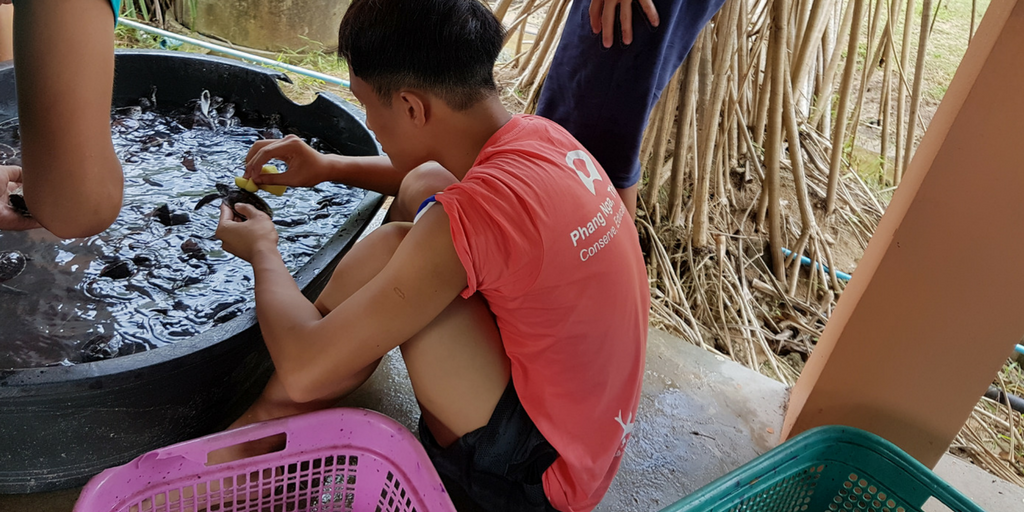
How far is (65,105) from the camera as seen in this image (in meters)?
0.93

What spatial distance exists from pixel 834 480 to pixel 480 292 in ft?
2.90

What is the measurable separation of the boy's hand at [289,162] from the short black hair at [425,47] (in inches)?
22.8

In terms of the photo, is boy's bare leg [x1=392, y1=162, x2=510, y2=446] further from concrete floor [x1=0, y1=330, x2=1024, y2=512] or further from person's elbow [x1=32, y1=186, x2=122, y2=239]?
person's elbow [x1=32, y1=186, x2=122, y2=239]

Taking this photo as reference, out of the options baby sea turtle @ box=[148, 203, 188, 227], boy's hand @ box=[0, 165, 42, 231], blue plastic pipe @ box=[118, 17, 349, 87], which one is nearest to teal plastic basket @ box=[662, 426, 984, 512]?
boy's hand @ box=[0, 165, 42, 231]

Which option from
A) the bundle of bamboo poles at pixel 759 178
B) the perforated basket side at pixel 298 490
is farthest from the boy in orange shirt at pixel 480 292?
the bundle of bamboo poles at pixel 759 178

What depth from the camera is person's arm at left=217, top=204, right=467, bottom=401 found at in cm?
109

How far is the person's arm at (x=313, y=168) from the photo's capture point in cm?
176

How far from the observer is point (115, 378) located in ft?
3.69

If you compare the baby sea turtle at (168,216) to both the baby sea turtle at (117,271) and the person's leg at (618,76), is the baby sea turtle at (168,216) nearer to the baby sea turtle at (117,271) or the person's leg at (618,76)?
the baby sea turtle at (117,271)

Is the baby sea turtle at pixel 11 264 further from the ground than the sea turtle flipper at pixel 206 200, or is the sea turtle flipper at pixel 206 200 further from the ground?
the sea turtle flipper at pixel 206 200

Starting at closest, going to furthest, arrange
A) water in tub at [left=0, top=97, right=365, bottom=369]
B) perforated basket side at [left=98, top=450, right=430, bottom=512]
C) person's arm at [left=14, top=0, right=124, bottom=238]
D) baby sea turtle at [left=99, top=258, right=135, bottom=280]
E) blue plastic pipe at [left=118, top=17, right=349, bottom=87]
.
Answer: person's arm at [left=14, top=0, right=124, bottom=238] < perforated basket side at [left=98, top=450, right=430, bottom=512] < water in tub at [left=0, top=97, right=365, bottom=369] < baby sea turtle at [left=99, top=258, right=135, bottom=280] < blue plastic pipe at [left=118, top=17, right=349, bottom=87]

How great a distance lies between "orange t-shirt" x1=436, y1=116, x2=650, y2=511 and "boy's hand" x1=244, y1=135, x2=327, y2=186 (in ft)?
2.49

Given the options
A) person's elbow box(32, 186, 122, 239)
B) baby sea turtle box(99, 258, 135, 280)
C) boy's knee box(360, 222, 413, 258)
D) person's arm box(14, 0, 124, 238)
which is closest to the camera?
person's arm box(14, 0, 124, 238)

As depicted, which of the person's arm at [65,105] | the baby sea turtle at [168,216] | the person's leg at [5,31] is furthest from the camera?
the person's leg at [5,31]
